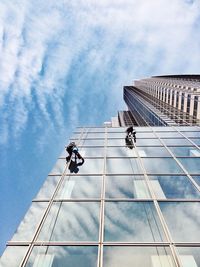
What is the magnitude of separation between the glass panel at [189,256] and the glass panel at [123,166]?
532 centimetres

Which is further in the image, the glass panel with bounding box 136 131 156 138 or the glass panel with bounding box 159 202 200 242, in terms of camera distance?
the glass panel with bounding box 136 131 156 138

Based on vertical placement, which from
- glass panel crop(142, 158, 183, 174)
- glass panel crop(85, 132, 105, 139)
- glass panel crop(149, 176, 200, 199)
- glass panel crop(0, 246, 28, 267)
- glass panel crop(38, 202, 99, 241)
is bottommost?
glass panel crop(0, 246, 28, 267)

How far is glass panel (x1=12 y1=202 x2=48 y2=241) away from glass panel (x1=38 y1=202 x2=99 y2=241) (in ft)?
1.05

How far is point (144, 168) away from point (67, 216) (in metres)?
5.30

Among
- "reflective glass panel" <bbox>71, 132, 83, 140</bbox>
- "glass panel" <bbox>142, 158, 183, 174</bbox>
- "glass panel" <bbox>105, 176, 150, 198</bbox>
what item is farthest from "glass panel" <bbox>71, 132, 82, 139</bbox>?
"glass panel" <bbox>105, 176, 150, 198</bbox>

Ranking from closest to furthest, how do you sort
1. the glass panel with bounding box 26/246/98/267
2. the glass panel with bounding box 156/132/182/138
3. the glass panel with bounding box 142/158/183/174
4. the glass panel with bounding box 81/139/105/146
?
the glass panel with bounding box 26/246/98/267, the glass panel with bounding box 142/158/183/174, the glass panel with bounding box 81/139/105/146, the glass panel with bounding box 156/132/182/138

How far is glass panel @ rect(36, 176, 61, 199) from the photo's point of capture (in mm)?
10281

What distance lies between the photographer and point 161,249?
7.18m

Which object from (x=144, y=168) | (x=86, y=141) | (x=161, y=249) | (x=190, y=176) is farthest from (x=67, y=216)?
(x=86, y=141)

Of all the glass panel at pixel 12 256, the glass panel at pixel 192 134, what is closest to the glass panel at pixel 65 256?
the glass panel at pixel 12 256

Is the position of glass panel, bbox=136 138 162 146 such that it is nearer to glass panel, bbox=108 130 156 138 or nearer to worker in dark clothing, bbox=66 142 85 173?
glass panel, bbox=108 130 156 138

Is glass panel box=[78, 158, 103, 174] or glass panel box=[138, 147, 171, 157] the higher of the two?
glass panel box=[138, 147, 171, 157]

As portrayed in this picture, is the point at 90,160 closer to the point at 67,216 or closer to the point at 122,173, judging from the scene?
the point at 122,173

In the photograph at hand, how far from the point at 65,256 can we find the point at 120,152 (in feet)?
29.0
